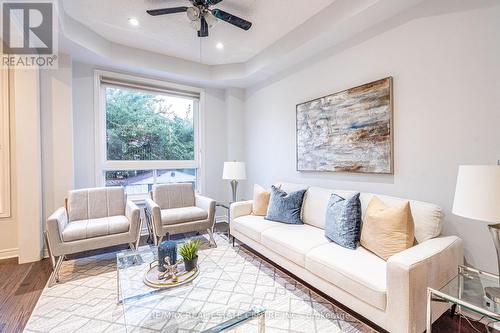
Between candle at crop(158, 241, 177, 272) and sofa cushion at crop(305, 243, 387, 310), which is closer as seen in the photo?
sofa cushion at crop(305, 243, 387, 310)

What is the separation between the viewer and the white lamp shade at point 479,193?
4.06 feet

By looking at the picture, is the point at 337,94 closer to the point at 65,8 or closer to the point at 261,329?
the point at 261,329

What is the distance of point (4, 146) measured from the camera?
290cm

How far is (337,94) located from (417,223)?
1625 millimetres

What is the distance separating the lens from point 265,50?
3.56 m

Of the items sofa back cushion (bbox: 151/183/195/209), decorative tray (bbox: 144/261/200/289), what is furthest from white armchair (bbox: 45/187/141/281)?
decorative tray (bbox: 144/261/200/289)

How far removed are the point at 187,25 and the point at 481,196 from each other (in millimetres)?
3202

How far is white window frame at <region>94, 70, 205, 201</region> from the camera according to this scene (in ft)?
11.8

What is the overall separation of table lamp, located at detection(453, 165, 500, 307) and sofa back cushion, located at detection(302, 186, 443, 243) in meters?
0.45

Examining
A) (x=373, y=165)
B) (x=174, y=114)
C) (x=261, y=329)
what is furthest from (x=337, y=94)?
(x=174, y=114)

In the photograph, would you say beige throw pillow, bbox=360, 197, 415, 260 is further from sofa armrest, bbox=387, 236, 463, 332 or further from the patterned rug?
the patterned rug

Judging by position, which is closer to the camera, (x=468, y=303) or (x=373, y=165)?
(x=468, y=303)

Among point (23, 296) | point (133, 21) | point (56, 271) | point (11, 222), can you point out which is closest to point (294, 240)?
point (56, 271)

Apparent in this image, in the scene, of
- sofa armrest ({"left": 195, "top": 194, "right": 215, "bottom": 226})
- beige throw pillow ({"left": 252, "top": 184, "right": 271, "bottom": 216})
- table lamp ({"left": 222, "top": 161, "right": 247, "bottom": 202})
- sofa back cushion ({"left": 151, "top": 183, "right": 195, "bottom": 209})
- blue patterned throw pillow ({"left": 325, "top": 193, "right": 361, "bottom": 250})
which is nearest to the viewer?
blue patterned throw pillow ({"left": 325, "top": 193, "right": 361, "bottom": 250})
